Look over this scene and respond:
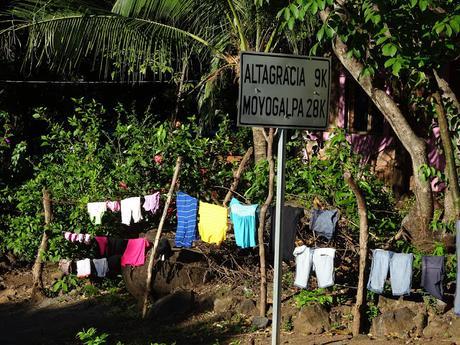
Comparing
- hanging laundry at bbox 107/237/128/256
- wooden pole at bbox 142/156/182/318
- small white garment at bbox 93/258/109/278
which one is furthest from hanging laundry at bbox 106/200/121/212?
wooden pole at bbox 142/156/182/318

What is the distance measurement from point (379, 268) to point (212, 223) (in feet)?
7.41

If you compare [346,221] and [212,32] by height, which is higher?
[212,32]

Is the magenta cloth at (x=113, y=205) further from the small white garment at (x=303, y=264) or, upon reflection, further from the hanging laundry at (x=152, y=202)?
the small white garment at (x=303, y=264)

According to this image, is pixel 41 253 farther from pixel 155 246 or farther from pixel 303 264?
pixel 303 264

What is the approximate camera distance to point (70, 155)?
36.6ft

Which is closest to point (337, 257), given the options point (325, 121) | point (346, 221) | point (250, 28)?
point (346, 221)

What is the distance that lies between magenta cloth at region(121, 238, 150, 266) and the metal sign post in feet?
14.3

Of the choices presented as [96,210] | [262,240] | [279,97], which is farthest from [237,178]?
[279,97]

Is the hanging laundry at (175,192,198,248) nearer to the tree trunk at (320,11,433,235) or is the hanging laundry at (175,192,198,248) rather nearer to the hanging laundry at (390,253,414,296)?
the tree trunk at (320,11,433,235)

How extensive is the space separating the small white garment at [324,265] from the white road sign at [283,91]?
8.36 feet

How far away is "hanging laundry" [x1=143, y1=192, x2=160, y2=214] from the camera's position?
958cm

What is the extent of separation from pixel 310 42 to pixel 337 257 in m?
5.06

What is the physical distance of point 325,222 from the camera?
7.98m

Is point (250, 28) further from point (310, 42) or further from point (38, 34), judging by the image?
point (38, 34)
